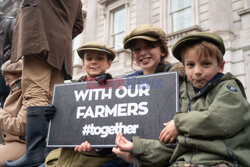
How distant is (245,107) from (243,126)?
0.36 ft

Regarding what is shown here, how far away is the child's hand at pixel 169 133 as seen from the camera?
156cm

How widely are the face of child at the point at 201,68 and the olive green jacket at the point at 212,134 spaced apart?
0.20 feet

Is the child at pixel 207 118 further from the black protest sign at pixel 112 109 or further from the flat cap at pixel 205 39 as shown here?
the black protest sign at pixel 112 109

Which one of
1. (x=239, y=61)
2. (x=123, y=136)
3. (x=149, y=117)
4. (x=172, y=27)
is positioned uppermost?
(x=172, y=27)

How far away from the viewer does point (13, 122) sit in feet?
8.32

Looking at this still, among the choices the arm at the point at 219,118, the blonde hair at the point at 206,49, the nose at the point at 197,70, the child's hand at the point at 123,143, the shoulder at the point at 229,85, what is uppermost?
the blonde hair at the point at 206,49

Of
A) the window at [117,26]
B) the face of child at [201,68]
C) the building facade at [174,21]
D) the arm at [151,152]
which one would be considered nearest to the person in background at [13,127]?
the arm at [151,152]

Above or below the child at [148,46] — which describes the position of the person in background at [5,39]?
above

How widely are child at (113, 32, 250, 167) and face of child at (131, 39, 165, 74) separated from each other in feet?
1.54

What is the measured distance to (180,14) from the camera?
9.70m

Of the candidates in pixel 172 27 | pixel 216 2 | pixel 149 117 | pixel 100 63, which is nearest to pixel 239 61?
pixel 216 2

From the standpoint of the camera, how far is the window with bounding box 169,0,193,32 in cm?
938

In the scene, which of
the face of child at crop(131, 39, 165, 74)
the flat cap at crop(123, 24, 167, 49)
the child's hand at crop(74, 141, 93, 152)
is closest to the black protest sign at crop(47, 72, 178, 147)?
the child's hand at crop(74, 141, 93, 152)

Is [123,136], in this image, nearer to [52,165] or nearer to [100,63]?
[52,165]
